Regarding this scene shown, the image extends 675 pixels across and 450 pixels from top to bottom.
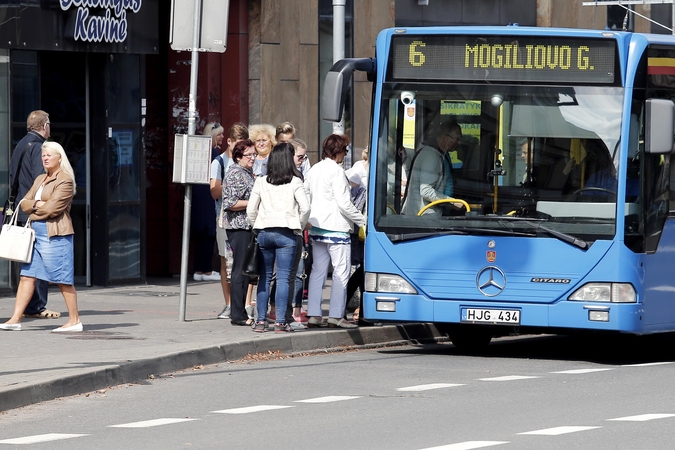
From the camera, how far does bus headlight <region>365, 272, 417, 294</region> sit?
1295 centimetres

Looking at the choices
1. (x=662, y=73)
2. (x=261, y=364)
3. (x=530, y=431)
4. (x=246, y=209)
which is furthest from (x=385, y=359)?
(x=530, y=431)

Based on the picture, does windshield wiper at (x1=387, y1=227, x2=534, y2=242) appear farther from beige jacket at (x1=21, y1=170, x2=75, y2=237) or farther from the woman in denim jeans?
beige jacket at (x1=21, y1=170, x2=75, y2=237)

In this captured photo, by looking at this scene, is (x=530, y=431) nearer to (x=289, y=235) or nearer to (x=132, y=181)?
(x=289, y=235)

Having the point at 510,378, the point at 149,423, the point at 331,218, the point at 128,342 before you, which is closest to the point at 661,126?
the point at 510,378

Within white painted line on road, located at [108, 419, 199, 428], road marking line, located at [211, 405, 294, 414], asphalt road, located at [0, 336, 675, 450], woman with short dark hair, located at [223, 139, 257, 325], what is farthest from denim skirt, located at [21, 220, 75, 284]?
white painted line on road, located at [108, 419, 199, 428]

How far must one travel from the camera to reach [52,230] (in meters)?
13.3

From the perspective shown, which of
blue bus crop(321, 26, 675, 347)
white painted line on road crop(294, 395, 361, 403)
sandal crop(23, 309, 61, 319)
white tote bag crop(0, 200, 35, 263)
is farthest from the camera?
sandal crop(23, 309, 61, 319)

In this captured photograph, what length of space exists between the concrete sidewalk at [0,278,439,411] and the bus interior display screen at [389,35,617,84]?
266cm

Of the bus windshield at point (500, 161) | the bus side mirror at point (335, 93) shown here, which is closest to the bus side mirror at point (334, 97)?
the bus side mirror at point (335, 93)

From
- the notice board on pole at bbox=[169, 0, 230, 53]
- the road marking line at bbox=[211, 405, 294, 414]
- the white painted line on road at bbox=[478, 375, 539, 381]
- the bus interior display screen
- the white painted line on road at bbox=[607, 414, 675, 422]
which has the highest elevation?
the notice board on pole at bbox=[169, 0, 230, 53]

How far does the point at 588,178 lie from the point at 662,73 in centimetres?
117

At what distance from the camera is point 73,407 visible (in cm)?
1002

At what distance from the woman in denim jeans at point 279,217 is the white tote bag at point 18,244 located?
1.99m

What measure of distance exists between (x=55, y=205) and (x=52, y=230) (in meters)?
0.24
